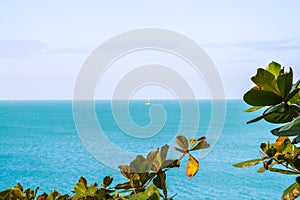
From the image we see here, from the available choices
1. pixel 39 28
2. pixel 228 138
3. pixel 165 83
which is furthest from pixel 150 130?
pixel 39 28

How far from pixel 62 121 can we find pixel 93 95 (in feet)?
133

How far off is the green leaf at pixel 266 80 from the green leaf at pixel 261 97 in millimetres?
13

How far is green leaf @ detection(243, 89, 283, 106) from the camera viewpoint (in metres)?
0.40

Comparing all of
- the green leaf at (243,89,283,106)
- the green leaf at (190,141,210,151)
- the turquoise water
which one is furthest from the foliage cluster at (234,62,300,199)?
the turquoise water

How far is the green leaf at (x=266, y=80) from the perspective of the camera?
418mm

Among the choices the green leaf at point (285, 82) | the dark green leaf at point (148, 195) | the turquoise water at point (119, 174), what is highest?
the green leaf at point (285, 82)

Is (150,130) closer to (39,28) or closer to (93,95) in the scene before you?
(93,95)

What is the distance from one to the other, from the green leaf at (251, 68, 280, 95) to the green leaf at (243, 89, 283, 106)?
0.04 ft

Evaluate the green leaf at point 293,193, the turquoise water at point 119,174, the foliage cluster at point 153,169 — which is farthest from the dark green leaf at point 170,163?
the turquoise water at point 119,174

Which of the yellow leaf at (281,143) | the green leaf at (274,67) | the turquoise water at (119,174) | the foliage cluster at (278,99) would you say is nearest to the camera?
the foliage cluster at (278,99)

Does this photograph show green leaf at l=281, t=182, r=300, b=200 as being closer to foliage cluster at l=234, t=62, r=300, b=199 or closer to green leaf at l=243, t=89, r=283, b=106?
foliage cluster at l=234, t=62, r=300, b=199

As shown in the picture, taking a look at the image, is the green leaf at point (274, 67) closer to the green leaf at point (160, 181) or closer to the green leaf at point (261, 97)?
the green leaf at point (261, 97)

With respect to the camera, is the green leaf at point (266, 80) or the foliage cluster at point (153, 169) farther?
the foliage cluster at point (153, 169)

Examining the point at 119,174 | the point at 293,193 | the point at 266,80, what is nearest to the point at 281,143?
the point at 293,193
